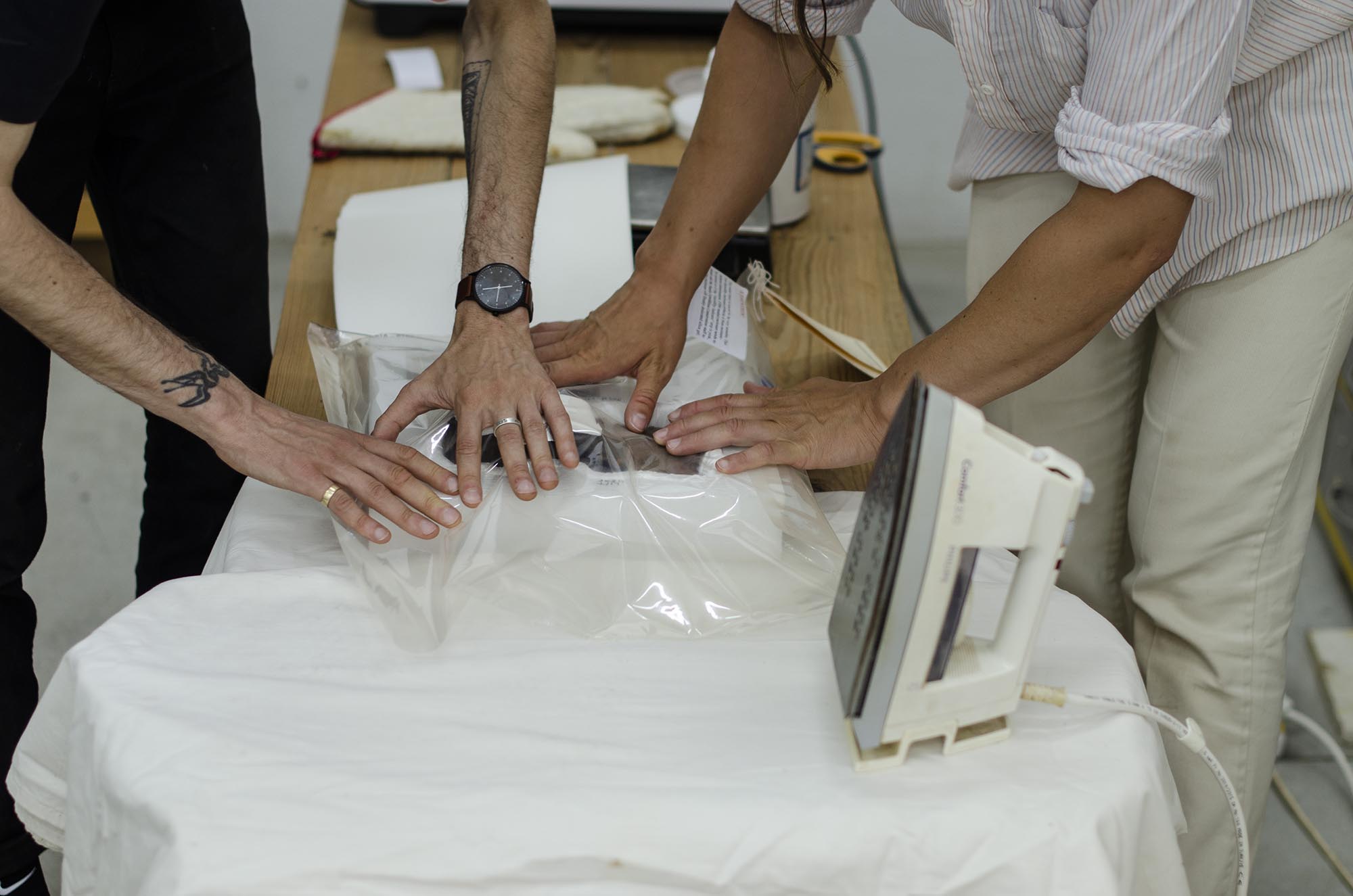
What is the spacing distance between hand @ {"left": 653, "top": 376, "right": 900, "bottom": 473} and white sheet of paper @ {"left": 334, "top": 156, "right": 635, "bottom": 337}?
1.11 feet

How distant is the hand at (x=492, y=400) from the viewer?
2.77 ft

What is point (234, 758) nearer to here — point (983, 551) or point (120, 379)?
point (120, 379)

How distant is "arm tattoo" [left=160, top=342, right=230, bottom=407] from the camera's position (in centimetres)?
87

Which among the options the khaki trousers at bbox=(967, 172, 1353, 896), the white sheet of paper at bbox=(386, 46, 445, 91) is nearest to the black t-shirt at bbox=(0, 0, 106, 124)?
the khaki trousers at bbox=(967, 172, 1353, 896)

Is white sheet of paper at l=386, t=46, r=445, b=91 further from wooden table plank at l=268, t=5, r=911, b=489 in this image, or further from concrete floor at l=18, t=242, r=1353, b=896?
concrete floor at l=18, t=242, r=1353, b=896

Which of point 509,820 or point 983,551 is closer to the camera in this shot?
point 509,820

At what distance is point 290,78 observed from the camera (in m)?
2.57

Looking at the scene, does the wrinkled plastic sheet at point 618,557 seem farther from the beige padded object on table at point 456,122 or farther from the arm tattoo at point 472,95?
the beige padded object on table at point 456,122

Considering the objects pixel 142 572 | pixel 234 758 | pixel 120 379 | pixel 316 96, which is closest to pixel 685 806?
pixel 234 758

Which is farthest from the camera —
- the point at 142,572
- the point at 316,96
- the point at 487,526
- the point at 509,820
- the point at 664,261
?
the point at 316,96

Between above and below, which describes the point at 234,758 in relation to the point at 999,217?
below

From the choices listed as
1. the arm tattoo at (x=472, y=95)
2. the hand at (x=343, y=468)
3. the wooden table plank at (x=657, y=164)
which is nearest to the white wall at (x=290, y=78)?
the wooden table plank at (x=657, y=164)

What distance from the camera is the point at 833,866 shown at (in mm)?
637

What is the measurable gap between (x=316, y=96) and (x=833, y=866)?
8.03ft
